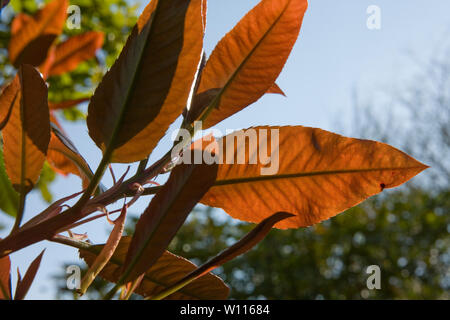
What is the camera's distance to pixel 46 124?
48cm

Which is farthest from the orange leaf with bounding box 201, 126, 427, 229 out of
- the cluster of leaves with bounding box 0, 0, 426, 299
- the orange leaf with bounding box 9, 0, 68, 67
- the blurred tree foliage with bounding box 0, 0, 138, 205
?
the blurred tree foliage with bounding box 0, 0, 138, 205

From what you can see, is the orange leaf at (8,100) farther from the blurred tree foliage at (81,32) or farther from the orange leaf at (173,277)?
the blurred tree foliage at (81,32)

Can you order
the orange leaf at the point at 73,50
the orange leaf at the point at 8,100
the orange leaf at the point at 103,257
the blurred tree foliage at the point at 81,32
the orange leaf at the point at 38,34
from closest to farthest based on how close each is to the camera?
the orange leaf at the point at 103,257
the orange leaf at the point at 8,100
the orange leaf at the point at 38,34
the orange leaf at the point at 73,50
the blurred tree foliage at the point at 81,32

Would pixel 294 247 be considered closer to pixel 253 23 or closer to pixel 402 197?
pixel 402 197

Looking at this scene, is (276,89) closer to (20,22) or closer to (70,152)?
(70,152)

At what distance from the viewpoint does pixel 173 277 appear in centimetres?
52

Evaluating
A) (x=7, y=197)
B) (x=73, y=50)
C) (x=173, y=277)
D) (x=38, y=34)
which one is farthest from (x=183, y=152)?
(x=73, y=50)

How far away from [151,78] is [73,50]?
0.89 meters

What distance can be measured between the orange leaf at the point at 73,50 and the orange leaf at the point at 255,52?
0.82 metres

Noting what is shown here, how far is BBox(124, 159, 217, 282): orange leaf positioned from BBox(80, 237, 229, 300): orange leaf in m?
0.09

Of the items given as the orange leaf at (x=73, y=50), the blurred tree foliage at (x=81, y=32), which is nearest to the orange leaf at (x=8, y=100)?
the orange leaf at (x=73, y=50)

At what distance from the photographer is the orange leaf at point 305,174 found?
461 mm

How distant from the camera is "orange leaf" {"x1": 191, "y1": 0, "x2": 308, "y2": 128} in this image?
479mm
